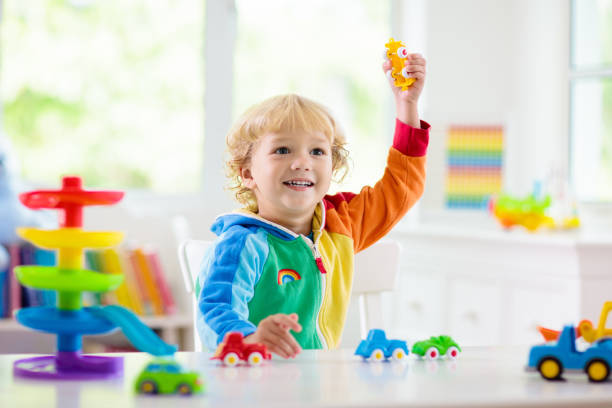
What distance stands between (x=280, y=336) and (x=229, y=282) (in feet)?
0.77

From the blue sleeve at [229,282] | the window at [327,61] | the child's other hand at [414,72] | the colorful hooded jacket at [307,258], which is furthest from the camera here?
the window at [327,61]

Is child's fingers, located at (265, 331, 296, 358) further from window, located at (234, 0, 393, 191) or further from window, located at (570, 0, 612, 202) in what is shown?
window, located at (234, 0, 393, 191)

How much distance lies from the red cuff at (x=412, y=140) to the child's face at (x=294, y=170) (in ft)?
0.46

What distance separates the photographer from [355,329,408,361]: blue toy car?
0.91 metres

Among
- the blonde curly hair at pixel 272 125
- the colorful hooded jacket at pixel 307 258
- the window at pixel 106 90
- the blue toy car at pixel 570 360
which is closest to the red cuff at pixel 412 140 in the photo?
the colorful hooded jacket at pixel 307 258

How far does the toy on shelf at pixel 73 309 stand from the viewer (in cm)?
79

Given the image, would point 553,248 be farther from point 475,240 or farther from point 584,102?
point 584,102

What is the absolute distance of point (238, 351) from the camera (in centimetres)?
86

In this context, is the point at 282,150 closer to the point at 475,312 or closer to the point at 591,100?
the point at 475,312

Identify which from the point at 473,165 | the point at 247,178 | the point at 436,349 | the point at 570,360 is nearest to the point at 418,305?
the point at 473,165

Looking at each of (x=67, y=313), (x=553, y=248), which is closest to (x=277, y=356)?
(x=67, y=313)

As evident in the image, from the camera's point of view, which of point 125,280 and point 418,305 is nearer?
point 418,305

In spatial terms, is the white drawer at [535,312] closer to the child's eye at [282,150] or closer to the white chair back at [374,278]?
the white chair back at [374,278]

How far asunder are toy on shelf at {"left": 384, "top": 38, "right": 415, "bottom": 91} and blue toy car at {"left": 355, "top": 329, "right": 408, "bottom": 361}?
48 cm
